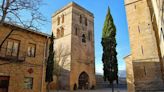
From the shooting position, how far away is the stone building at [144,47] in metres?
15.4

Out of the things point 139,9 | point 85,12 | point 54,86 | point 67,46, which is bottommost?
point 54,86

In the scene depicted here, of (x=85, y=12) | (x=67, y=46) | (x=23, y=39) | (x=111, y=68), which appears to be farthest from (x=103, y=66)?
(x=85, y=12)

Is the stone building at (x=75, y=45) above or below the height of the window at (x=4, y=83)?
above

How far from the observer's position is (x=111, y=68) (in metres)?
19.8

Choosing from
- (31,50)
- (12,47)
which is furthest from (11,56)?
(31,50)

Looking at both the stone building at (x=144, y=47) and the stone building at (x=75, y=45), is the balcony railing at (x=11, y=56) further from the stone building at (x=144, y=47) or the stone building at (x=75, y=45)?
the stone building at (x=75, y=45)

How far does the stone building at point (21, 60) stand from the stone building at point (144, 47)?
9.67 metres

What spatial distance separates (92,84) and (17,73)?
64.2 feet

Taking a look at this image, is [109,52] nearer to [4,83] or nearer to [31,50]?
[31,50]

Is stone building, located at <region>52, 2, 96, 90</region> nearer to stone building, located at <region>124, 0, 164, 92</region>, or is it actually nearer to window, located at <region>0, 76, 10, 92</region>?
stone building, located at <region>124, 0, 164, 92</region>

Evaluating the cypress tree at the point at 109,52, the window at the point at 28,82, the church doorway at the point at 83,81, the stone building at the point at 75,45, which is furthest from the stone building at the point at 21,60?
the church doorway at the point at 83,81

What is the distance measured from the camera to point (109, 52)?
67.2 feet

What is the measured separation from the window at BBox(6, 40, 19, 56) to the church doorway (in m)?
17.1

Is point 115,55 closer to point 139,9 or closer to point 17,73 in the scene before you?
point 139,9
